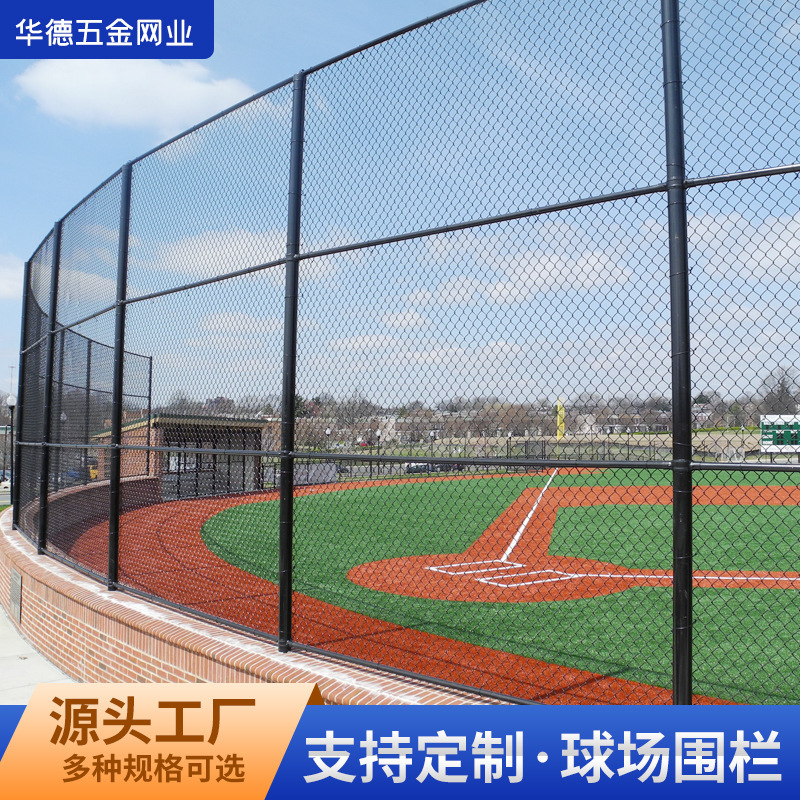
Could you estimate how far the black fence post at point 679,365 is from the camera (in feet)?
10.8

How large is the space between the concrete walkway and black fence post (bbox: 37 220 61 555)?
1.24 meters

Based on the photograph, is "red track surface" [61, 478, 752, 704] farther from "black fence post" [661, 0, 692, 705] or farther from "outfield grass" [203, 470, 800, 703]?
"black fence post" [661, 0, 692, 705]

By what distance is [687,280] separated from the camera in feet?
11.0

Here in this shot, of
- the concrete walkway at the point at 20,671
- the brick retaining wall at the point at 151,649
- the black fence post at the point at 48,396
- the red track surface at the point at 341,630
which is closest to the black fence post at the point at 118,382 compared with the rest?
the brick retaining wall at the point at 151,649

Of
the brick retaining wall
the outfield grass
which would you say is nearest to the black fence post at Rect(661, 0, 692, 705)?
the outfield grass

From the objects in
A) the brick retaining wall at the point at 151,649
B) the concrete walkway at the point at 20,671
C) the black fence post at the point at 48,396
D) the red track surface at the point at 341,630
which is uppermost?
the black fence post at the point at 48,396

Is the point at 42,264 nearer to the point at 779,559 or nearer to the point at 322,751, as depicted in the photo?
the point at 322,751

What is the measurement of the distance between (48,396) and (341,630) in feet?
15.6

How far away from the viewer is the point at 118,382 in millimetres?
6754

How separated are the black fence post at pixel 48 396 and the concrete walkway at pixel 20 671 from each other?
1238 millimetres

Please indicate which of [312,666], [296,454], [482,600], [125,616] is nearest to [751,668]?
[482,600]

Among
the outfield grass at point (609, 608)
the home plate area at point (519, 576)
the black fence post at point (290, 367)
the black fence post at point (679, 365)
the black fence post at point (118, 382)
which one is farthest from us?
the home plate area at point (519, 576)

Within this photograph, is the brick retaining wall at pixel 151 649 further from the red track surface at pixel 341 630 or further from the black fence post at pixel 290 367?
the red track surface at pixel 341 630

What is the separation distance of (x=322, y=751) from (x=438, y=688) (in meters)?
0.87
